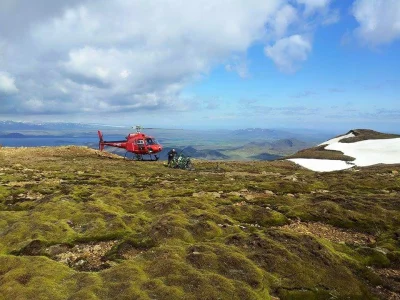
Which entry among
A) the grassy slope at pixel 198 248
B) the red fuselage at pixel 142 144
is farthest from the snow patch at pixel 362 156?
Answer: the grassy slope at pixel 198 248

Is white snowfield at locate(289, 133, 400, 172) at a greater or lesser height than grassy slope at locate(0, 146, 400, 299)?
lesser

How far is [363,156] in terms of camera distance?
86188mm

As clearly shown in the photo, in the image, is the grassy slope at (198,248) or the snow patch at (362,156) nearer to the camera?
the grassy slope at (198,248)

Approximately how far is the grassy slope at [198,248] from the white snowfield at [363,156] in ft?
168

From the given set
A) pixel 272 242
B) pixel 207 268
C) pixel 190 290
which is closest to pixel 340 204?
pixel 272 242

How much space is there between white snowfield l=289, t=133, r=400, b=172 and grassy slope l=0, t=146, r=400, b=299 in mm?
51183

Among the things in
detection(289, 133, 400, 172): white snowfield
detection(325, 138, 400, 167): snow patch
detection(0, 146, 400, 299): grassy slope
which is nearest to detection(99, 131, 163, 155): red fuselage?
detection(289, 133, 400, 172): white snowfield

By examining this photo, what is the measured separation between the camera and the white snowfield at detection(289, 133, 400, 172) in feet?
251

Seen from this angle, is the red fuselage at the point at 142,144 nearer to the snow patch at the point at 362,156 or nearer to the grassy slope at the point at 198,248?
the snow patch at the point at 362,156

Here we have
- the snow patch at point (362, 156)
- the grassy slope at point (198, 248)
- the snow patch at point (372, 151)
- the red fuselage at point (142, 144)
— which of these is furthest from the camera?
the snow patch at point (372, 151)

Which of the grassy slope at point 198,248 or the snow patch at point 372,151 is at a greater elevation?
the grassy slope at point 198,248

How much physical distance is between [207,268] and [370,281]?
7.15 meters

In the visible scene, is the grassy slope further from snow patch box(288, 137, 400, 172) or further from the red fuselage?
snow patch box(288, 137, 400, 172)

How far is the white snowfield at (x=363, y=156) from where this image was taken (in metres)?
76.4
